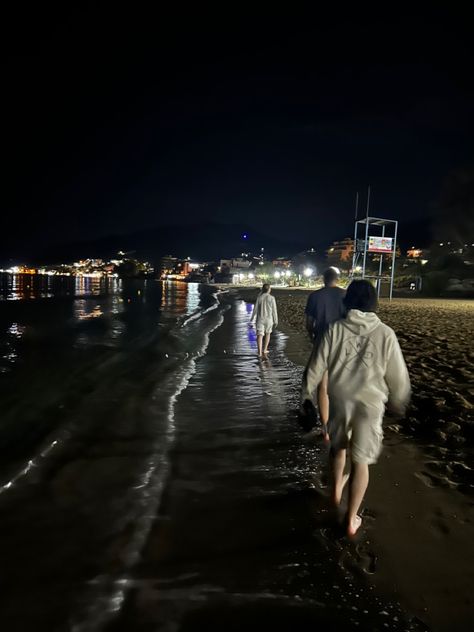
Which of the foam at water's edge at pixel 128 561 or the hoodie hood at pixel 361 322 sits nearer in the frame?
the foam at water's edge at pixel 128 561

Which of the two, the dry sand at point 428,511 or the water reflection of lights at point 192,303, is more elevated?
the dry sand at point 428,511

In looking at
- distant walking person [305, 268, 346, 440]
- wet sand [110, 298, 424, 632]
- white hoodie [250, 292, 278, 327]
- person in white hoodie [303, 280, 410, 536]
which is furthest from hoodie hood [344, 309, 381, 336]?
white hoodie [250, 292, 278, 327]

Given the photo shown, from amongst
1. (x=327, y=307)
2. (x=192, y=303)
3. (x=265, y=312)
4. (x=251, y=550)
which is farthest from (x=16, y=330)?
(x=192, y=303)

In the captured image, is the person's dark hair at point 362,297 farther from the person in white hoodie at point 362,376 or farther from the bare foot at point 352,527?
the bare foot at point 352,527

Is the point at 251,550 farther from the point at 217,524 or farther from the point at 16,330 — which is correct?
the point at 16,330

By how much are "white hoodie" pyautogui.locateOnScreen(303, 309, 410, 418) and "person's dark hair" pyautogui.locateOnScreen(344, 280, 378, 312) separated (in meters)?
0.04

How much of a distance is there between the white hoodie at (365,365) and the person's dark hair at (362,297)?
0.15ft

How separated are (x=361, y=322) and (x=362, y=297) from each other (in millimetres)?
187

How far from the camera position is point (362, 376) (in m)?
3.09

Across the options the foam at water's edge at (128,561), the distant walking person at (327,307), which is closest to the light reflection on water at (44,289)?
the foam at water's edge at (128,561)

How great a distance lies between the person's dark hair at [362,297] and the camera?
307cm

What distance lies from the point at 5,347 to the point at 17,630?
14481mm

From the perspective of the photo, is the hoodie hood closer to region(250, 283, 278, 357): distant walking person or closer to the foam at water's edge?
the foam at water's edge

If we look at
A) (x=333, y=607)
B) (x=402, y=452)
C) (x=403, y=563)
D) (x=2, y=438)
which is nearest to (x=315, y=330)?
(x=402, y=452)
